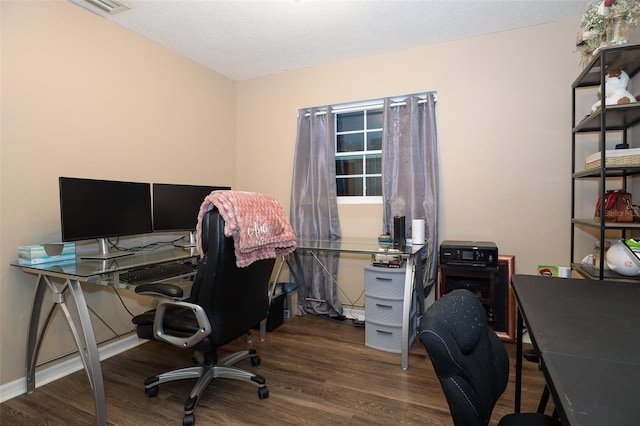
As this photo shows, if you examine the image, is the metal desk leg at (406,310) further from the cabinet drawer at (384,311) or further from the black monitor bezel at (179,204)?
the black monitor bezel at (179,204)

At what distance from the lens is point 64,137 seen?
7.33 feet

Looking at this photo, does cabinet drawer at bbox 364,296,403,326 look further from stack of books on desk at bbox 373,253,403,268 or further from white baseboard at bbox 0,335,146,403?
white baseboard at bbox 0,335,146,403

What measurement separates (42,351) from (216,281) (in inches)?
59.7

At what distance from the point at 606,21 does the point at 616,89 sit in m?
0.40

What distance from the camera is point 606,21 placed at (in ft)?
6.27

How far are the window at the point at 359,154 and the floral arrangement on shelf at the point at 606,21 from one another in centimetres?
164

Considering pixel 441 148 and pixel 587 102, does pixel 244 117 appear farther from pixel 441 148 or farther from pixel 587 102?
pixel 587 102

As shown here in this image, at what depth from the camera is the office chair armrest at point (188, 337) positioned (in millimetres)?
1646

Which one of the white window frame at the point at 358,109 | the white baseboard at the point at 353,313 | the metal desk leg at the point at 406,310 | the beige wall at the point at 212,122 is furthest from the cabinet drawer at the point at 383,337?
the white window frame at the point at 358,109

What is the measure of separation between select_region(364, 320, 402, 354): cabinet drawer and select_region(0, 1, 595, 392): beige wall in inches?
28.5

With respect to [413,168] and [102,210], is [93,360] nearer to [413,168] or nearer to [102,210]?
[102,210]

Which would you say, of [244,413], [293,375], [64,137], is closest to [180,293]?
[244,413]

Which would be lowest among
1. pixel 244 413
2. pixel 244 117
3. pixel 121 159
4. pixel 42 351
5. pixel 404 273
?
pixel 244 413

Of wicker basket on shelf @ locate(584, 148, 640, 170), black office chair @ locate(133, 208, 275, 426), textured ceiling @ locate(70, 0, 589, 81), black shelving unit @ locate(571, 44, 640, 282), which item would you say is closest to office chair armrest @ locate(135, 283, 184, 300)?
black office chair @ locate(133, 208, 275, 426)
